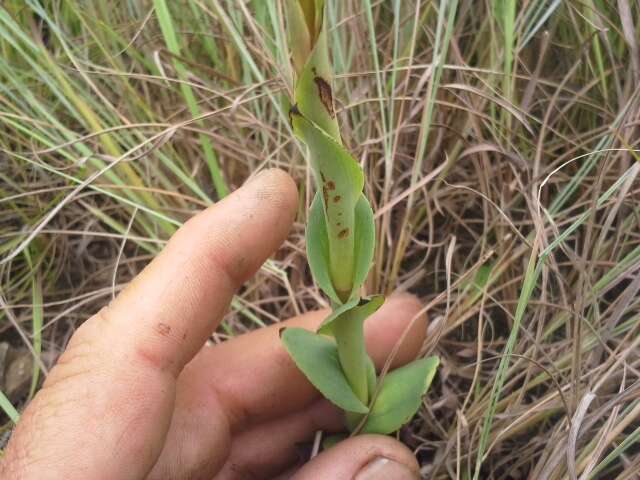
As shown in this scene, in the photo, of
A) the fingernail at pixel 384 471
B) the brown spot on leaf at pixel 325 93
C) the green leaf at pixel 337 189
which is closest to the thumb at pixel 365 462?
the fingernail at pixel 384 471

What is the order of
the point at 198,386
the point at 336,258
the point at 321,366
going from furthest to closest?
1. the point at 198,386
2. the point at 321,366
3. the point at 336,258

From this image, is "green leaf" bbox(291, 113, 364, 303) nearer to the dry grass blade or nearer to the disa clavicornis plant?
the disa clavicornis plant

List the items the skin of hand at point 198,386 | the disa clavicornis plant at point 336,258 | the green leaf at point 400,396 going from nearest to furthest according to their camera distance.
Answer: the disa clavicornis plant at point 336,258 → the skin of hand at point 198,386 → the green leaf at point 400,396

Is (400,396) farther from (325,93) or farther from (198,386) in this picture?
(325,93)

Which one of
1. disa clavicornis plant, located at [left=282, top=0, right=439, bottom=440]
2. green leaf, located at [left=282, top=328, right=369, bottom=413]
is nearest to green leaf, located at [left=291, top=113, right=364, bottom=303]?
disa clavicornis plant, located at [left=282, top=0, right=439, bottom=440]

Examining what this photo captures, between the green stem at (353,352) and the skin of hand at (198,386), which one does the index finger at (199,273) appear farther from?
the green stem at (353,352)

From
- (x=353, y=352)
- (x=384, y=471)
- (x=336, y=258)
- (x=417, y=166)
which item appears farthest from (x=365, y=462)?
(x=417, y=166)
